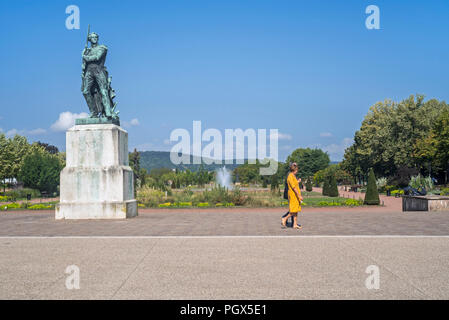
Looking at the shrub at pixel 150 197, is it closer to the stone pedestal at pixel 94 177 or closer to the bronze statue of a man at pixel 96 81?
the stone pedestal at pixel 94 177

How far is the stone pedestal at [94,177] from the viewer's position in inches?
611

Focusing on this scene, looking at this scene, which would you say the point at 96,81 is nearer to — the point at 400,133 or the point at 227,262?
the point at 227,262

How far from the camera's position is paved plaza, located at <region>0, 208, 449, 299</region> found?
214 inches

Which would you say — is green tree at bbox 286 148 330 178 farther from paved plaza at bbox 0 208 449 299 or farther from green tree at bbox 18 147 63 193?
paved plaza at bbox 0 208 449 299

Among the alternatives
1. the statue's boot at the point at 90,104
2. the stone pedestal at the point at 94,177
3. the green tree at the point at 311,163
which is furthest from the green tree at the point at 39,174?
the green tree at the point at 311,163

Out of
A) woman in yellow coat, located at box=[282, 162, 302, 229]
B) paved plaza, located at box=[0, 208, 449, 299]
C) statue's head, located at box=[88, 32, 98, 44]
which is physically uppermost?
statue's head, located at box=[88, 32, 98, 44]

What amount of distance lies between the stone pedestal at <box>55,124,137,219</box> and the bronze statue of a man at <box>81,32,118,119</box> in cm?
92

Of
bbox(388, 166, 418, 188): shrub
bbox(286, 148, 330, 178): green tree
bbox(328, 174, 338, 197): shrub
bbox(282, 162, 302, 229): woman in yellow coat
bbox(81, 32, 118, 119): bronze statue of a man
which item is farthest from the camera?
bbox(286, 148, 330, 178): green tree

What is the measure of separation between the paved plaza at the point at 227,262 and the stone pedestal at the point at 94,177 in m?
3.35

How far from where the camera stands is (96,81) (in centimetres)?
1641

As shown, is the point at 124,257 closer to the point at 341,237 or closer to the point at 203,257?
the point at 203,257

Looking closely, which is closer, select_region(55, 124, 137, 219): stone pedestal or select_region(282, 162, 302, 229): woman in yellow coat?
select_region(282, 162, 302, 229): woman in yellow coat

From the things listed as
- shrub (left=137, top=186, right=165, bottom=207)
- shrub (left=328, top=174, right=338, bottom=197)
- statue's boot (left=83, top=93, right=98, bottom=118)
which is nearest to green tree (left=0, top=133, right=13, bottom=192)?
shrub (left=137, top=186, right=165, bottom=207)
